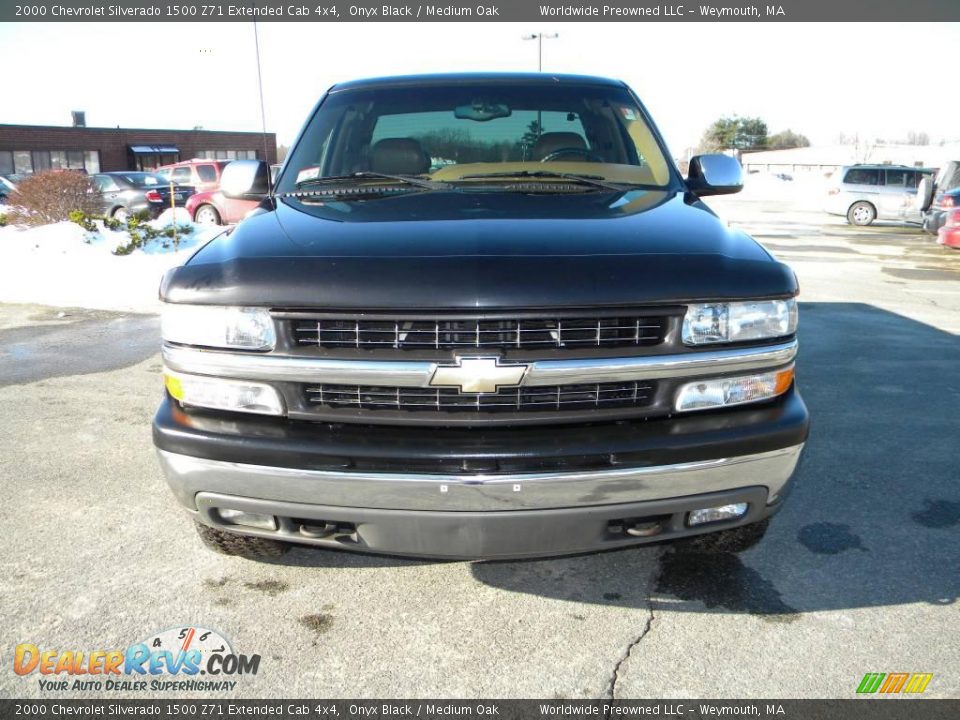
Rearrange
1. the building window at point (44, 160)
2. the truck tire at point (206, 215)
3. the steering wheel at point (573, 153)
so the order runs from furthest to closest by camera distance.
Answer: the building window at point (44, 160)
the truck tire at point (206, 215)
the steering wheel at point (573, 153)

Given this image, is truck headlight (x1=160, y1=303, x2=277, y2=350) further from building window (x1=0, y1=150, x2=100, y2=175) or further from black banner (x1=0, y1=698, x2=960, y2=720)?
building window (x1=0, y1=150, x2=100, y2=175)

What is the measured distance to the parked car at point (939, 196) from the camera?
14.4 metres

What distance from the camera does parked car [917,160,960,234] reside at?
14.4 metres

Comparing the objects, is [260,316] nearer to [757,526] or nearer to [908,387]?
[757,526]

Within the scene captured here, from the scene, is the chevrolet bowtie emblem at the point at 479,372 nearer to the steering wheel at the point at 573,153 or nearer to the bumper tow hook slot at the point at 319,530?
the bumper tow hook slot at the point at 319,530

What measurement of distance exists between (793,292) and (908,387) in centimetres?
361

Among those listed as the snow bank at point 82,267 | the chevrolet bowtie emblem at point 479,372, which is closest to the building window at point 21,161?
the snow bank at point 82,267

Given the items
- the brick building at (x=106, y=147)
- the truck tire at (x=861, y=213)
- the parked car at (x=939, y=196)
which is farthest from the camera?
the brick building at (x=106, y=147)

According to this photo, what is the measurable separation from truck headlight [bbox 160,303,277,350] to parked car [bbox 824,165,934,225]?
2190cm

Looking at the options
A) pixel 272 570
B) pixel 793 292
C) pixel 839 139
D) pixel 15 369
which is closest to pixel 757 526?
pixel 793 292

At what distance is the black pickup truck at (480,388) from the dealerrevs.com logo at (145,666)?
44cm

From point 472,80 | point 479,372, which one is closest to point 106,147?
point 472,80

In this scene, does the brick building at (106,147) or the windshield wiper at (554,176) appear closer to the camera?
the windshield wiper at (554,176)

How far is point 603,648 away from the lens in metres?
2.50
